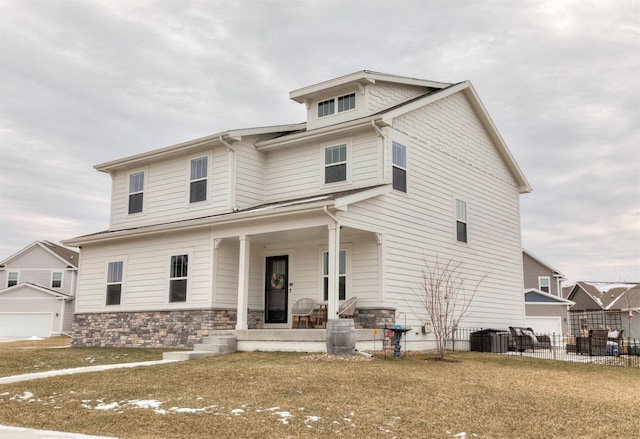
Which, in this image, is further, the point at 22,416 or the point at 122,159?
the point at 122,159

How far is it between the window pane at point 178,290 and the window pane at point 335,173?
533 cm

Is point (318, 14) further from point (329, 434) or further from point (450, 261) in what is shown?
point (329, 434)

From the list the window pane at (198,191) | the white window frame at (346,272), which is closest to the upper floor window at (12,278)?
the window pane at (198,191)

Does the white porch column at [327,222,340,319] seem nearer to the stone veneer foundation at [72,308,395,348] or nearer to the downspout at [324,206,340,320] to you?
the downspout at [324,206,340,320]

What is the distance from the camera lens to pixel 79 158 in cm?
2570

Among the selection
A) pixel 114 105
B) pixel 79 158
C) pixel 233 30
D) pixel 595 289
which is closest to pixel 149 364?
pixel 233 30

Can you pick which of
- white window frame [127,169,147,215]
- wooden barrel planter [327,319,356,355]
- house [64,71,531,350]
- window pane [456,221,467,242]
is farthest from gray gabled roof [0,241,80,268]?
wooden barrel planter [327,319,356,355]

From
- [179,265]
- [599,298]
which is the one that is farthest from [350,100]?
[599,298]

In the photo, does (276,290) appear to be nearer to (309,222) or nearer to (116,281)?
(309,222)

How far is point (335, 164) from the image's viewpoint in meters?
17.1

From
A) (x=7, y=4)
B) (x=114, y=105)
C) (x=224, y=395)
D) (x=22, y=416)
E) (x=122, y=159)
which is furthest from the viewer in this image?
(x=114, y=105)

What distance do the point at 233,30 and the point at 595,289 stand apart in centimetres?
3825

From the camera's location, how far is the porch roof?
45.6 feet

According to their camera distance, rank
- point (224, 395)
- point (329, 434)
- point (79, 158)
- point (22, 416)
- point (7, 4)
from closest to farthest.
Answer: point (329, 434) → point (22, 416) → point (224, 395) → point (7, 4) → point (79, 158)
